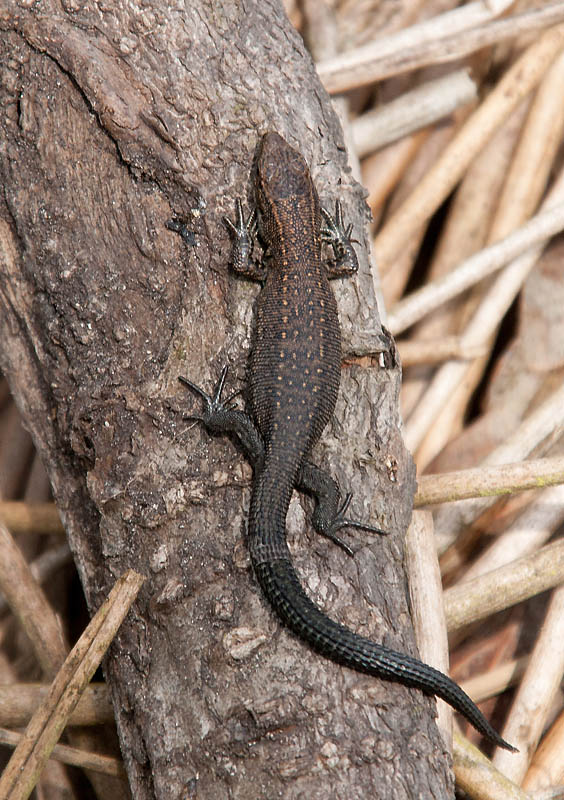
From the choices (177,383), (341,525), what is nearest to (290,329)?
(177,383)

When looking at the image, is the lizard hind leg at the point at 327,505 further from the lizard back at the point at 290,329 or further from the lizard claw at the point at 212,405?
the lizard claw at the point at 212,405

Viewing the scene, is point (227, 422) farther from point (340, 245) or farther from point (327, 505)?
point (340, 245)

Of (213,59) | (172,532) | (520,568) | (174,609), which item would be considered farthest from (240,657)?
(213,59)

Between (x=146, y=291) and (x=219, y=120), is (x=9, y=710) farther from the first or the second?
(x=219, y=120)

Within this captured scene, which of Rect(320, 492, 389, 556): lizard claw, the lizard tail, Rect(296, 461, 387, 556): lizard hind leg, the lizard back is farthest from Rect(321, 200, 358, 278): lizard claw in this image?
the lizard tail

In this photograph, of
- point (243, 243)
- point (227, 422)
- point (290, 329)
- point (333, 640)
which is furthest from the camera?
point (243, 243)

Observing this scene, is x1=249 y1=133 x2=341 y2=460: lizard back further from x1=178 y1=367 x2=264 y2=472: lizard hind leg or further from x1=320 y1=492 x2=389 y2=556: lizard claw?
x1=320 y1=492 x2=389 y2=556: lizard claw
